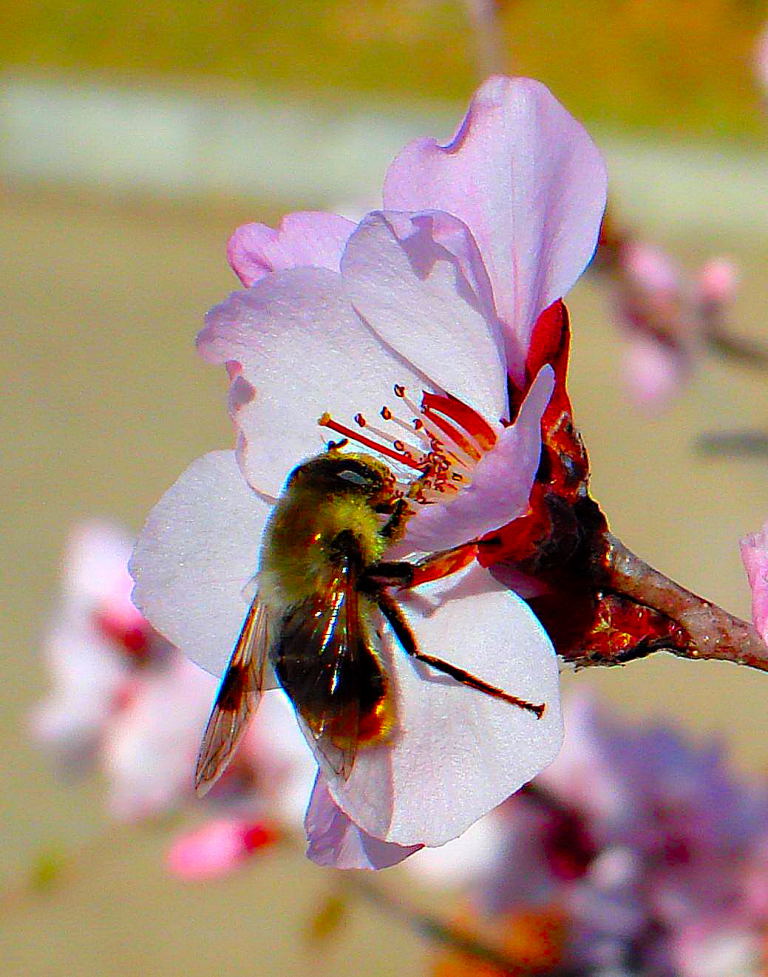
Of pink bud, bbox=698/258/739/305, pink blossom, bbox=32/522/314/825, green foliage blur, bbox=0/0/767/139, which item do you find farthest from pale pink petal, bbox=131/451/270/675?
green foliage blur, bbox=0/0/767/139

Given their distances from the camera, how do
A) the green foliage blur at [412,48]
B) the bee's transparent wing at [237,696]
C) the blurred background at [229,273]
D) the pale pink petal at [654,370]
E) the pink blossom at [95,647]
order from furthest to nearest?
the green foliage blur at [412,48], the blurred background at [229,273], the pale pink petal at [654,370], the pink blossom at [95,647], the bee's transparent wing at [237,696]

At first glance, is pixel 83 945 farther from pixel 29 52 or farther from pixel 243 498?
pixel 29 52

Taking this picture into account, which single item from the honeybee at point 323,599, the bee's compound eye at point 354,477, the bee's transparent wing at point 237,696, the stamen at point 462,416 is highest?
the stamen at point 462,416

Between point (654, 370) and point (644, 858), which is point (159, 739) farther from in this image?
point (654, 370)

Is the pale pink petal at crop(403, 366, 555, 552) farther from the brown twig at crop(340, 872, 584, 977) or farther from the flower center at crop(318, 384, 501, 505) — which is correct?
the brown twig at crop(340, 872, 584, 977)

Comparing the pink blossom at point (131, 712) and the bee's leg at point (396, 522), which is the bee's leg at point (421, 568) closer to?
the bee's leg at point (396, 522)

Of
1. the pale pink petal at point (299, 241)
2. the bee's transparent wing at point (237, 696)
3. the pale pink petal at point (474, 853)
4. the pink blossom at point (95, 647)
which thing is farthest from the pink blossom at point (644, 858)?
the pale pink petal at point (299, 241)
